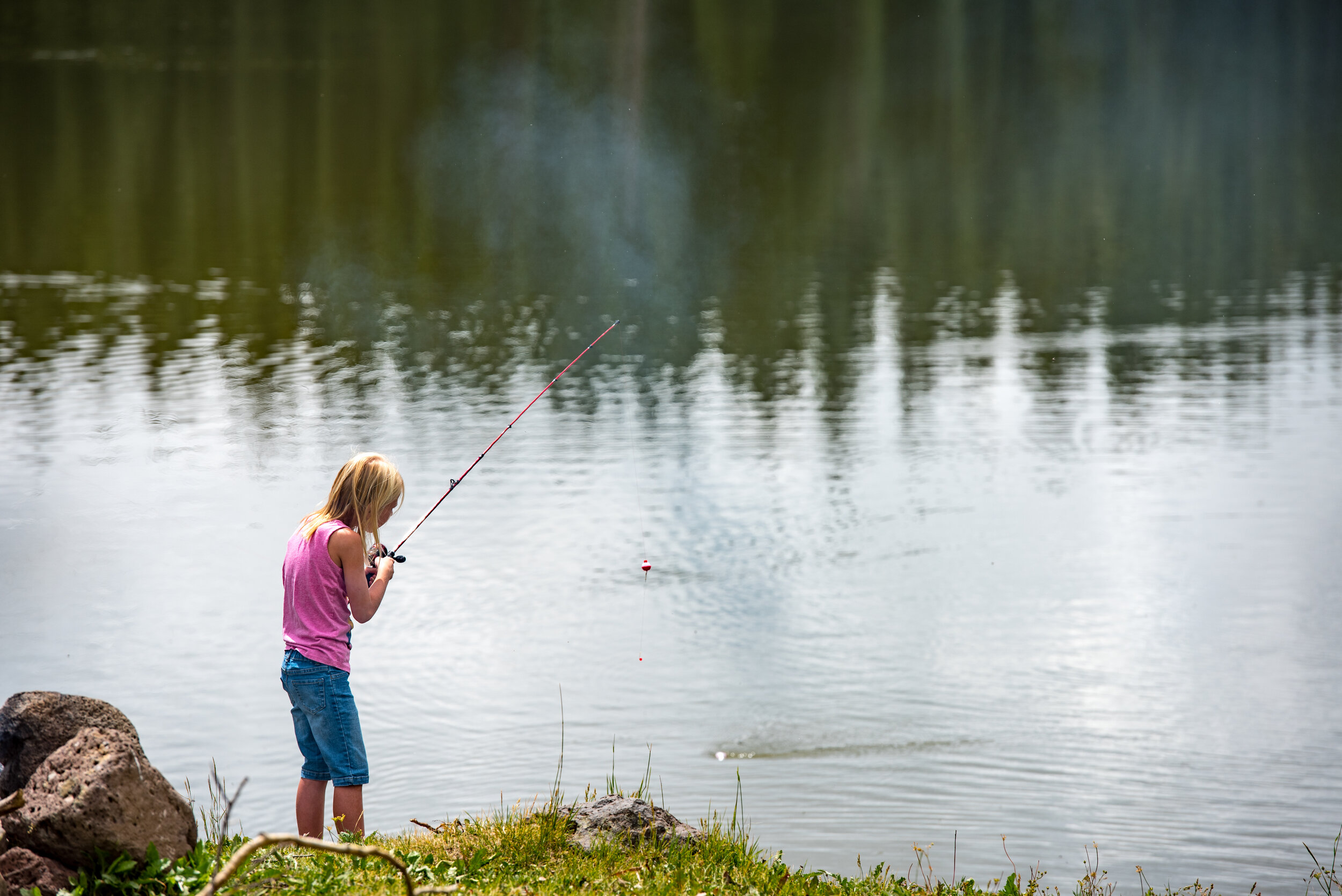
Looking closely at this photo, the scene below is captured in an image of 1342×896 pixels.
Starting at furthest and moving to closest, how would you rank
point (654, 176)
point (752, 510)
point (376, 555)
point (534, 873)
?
point (654, 176)
point (752, 510)
point (376, 555)
point (534, 873)

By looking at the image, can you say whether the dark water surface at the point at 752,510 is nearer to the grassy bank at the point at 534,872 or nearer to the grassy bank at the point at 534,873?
the grassy bank at the point at 534,872

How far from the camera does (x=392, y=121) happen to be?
51.7m

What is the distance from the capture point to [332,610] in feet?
13.3

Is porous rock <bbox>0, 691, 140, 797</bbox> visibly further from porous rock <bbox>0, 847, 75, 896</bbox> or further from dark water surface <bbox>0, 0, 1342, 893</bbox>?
dark water surface <bbox>0, 0, 1342, 893</bbox>

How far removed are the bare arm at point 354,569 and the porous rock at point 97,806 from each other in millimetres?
721

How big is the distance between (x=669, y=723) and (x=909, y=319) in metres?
12.7

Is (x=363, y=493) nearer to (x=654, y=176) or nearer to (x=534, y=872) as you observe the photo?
(x=534, y=872)

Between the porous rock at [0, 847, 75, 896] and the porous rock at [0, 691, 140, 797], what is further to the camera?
the porous rock at [0, 691, 140, 797]

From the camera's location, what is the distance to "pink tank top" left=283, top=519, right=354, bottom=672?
13.2 feet

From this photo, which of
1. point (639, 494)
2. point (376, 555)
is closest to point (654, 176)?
point (639, 494)

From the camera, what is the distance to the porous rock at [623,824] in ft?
14.0

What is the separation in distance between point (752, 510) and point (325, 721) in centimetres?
552

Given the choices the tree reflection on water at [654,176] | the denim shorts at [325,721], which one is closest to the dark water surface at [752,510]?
the tree reflection on water at [654,176]

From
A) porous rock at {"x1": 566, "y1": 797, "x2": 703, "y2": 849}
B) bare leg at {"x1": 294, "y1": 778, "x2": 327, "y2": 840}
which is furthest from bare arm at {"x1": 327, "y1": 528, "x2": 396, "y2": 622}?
porous rock at {"x1": 566, "y1": 797, "x2": 703, "y2": 849}
